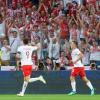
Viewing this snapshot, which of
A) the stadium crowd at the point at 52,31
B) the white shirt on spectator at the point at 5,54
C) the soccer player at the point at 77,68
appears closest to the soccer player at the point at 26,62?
the stadium crowd at the point at 52,31

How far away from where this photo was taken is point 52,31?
26188mm

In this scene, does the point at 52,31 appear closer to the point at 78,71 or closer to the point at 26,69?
the point at 78,71

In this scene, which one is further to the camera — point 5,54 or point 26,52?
point 5,54

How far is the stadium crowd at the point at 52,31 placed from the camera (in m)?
25.3

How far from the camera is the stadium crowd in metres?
25.3

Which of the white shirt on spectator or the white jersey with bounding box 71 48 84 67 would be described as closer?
the white jersey with bounding box 71 48 84 67

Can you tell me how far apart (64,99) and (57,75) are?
311 centimetres

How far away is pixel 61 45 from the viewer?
85.4 ft

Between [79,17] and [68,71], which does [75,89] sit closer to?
[68,71]

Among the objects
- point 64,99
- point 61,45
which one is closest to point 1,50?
point 61,45

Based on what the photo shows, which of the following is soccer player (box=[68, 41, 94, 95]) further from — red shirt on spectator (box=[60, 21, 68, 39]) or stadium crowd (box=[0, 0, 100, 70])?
red shirt on spectator (box=[60, 21, 68, 39])

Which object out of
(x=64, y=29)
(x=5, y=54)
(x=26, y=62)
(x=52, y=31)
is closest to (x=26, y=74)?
(x=26, y=62)

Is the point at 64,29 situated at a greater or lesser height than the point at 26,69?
greater

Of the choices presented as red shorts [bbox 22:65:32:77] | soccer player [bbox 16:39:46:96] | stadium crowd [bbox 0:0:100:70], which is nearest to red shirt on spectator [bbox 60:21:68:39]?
stadium crowd [bbox 0:0:100:70]
